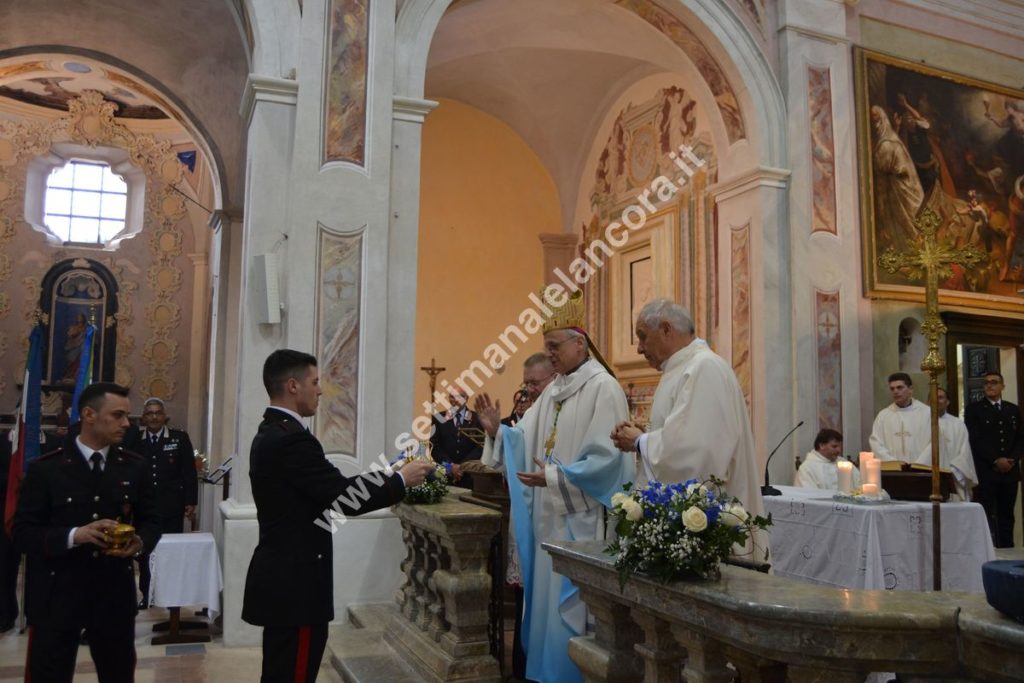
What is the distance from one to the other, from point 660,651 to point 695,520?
0.48m

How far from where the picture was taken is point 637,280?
1162 centimetres

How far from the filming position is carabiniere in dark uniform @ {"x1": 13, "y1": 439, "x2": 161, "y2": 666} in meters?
3.37

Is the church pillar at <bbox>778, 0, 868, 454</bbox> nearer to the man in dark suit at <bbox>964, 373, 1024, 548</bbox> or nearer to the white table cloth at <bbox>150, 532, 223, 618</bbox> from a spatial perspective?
the man in dark suit at <bbox>964, 373, 1024, 548</bbox>

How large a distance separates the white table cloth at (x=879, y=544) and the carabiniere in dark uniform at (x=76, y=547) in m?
3.90

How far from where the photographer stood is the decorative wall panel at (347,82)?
6738 millimetres

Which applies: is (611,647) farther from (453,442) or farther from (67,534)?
(453,442)

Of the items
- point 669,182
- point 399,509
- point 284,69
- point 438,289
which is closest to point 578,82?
point 669,182

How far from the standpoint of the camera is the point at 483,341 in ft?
43.1

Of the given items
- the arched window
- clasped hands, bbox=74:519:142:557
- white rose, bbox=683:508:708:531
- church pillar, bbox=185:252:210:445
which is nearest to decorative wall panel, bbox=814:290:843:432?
white rose, bbox=683:508:708:531

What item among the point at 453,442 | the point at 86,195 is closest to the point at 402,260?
the point at 453,442

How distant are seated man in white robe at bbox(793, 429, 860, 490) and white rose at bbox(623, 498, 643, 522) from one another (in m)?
5.14

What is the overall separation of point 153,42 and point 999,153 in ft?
31.2

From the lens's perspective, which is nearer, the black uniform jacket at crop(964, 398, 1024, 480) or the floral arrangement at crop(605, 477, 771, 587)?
the floral arrangement at crop(605, 477, 771, 587)

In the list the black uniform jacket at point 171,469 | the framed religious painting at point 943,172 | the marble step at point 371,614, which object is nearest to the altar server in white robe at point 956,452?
the framed religious painting at point 943,172
